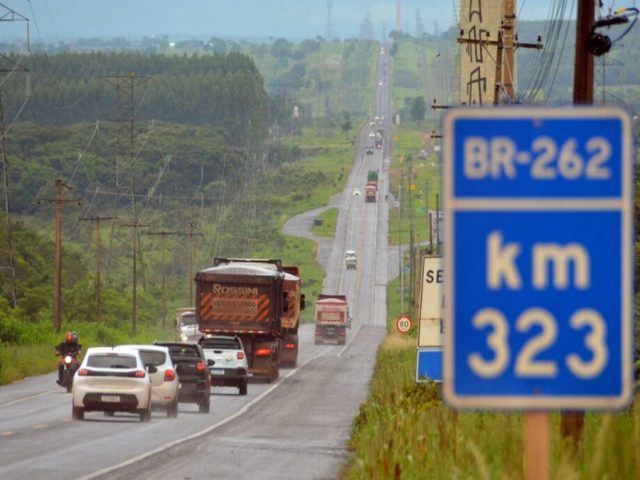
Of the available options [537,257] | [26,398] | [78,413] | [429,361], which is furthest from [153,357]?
[537,257]

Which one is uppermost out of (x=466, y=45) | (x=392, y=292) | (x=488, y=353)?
(x=466, y=45)

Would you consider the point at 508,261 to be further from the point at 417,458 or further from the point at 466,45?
the point at 466,45

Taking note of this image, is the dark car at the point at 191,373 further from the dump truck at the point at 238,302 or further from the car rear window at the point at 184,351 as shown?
the dump truck at the point at 238,302

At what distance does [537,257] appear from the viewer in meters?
5.77

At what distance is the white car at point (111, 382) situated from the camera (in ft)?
115

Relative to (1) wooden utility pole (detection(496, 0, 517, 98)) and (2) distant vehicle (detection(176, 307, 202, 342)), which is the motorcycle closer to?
(1) wooden utility pole (detection(496, 0, 517, 98))

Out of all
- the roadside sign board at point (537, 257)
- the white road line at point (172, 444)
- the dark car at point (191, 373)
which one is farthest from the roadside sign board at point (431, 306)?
the dark car at point (191, 373)

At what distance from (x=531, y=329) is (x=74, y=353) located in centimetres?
4184

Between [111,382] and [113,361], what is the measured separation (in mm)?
560

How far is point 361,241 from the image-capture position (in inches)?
7628

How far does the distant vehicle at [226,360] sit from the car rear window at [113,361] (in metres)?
14.0

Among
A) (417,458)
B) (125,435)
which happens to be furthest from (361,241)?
(417,458)

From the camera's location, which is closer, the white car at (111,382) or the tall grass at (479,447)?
the tall grass at (479,447)

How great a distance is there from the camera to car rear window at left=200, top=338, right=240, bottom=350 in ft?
164
